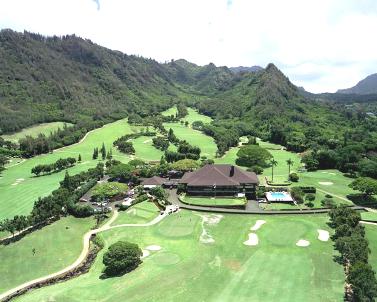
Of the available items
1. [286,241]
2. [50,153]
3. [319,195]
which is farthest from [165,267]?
[50,153]

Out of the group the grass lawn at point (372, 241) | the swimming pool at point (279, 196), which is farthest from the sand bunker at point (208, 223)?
the grass lawn at point (372, 241)

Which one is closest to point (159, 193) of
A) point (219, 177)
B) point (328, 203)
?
point (219, 177)

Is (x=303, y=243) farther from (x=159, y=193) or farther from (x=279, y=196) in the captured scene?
(x=159, y=193)

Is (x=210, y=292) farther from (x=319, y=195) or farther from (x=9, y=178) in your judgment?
(x=9, y=178)

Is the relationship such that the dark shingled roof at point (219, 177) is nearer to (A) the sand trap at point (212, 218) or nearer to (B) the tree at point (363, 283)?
(A) the sand trap at point (212, 218)

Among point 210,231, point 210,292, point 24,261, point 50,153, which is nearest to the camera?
point 210,292
